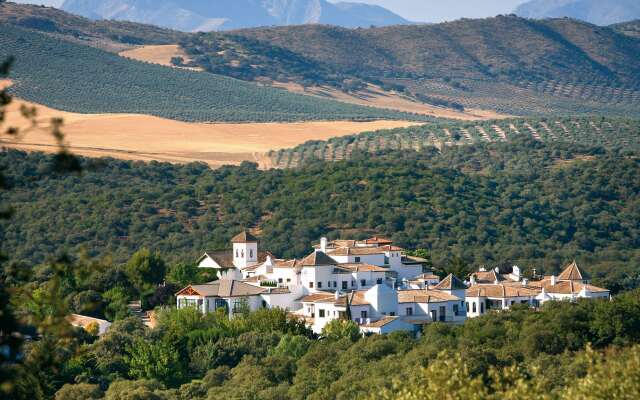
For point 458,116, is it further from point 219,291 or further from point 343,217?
point 219,291

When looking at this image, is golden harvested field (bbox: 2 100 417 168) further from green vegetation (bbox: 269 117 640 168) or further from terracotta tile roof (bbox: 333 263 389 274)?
terracotta tile roof (bbox: 333 263 389 274)

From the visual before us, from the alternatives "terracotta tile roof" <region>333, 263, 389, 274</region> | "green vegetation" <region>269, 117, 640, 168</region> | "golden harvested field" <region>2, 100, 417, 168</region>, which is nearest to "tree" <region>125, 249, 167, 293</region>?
"terracotta tile roof" <region>333, 263, 389, 274</region>

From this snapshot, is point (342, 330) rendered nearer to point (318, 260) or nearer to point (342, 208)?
point (318, 260)

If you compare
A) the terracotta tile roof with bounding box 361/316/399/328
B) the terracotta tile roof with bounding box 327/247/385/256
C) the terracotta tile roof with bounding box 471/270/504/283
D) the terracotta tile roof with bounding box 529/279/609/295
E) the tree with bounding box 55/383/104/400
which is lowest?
the tree with bounding box 55/383/104/400

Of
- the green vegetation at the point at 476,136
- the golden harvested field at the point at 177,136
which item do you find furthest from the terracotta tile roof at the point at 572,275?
the golden harvested field at the point at 177,136

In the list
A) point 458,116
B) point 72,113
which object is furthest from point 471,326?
point 458,116

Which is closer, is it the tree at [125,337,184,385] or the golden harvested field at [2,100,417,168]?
the tree at [125,337,184,385]
